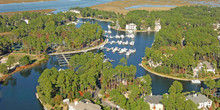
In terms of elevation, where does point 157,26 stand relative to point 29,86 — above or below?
above

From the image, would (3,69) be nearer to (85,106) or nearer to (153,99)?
(85,106)

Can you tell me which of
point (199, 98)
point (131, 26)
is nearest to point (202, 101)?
point (199, 98)

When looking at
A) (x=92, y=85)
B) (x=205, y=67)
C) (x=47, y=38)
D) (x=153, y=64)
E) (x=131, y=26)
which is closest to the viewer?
(x=92, y=85)

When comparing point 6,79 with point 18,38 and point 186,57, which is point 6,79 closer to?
point 18,38

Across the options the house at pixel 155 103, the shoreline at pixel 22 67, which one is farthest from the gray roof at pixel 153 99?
the shoreline at pixel 22 67

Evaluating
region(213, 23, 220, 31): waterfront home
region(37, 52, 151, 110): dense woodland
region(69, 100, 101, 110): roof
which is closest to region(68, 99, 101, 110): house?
region(69, 100, 101, 110): roof

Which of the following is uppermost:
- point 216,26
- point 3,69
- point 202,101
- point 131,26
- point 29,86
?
point 131,26

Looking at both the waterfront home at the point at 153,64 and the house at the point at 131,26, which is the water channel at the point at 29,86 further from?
the house at the point at 131,26

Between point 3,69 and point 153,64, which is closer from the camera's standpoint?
point 3,69

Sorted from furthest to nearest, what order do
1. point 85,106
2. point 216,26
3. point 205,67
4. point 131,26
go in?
point 131,26 → point 216,26 → point 205,67 → point 85,106

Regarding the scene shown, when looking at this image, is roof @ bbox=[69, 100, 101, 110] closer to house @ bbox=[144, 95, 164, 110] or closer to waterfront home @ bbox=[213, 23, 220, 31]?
house @ bbox=[144, 95, 164, 110]

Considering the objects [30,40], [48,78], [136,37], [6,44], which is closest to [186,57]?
[48,78]
